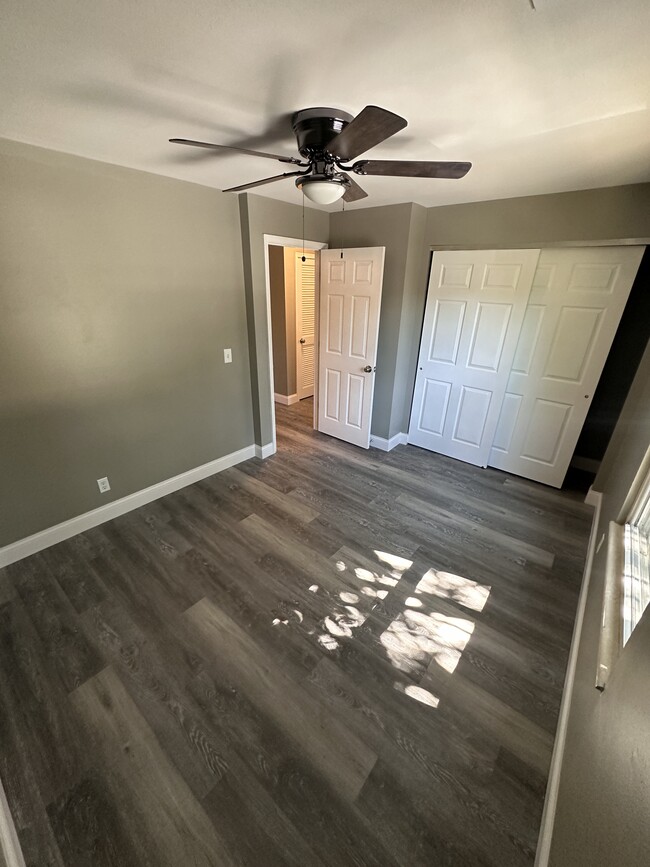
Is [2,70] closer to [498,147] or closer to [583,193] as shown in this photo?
[498,147]

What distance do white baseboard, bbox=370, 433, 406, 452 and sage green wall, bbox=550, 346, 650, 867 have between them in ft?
8.27

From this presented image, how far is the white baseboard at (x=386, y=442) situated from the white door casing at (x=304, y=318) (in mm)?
1684

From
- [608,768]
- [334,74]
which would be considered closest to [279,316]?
[334,74]

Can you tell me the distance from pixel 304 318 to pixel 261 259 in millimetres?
1901

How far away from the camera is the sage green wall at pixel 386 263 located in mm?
3100

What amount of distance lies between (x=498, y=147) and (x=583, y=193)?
125cm

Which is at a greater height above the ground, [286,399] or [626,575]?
[626,575]

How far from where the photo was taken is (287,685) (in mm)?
1570

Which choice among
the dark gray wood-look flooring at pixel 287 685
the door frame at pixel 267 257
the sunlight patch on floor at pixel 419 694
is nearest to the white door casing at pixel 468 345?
the dark gray wood-look flooring at pixel 287 685

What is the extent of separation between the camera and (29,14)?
0.94m

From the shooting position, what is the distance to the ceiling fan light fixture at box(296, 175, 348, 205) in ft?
4.84

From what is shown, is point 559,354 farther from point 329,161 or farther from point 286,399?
point 286,399

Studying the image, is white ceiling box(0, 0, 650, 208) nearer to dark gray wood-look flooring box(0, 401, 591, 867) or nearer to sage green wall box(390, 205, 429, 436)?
sage green wall box(390, 205, 429, 436)

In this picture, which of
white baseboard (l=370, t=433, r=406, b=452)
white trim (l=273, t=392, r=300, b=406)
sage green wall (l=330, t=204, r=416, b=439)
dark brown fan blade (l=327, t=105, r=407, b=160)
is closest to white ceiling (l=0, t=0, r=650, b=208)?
dark brown fan blade (l=327, t=105, r=407, b=160)
